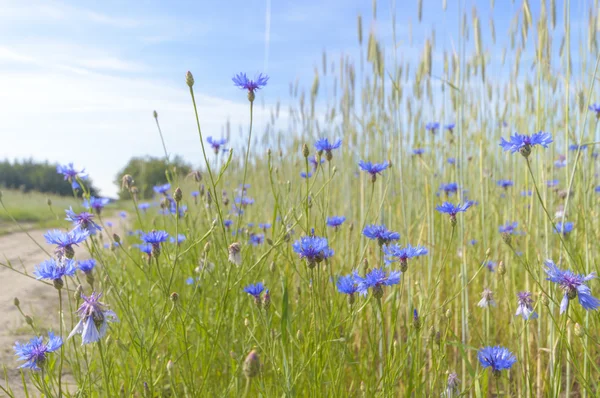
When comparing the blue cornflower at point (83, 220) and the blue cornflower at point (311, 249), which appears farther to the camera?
the blue cornflower at point (83, 220)

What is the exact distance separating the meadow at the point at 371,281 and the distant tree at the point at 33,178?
1458 centimetres

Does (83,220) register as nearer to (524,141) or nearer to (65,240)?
(65,240)

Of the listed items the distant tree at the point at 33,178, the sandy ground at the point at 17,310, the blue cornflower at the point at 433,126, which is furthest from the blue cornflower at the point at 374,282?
the distant tree at the point at 33,178

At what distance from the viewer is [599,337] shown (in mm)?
1645

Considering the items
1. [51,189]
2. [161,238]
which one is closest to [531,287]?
[161,238]

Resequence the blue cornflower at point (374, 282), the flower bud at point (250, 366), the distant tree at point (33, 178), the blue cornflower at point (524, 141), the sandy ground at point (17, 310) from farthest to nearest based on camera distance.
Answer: the distant tree at point (33, 178) < the sandy ground at point (17, 310) < the blue cornflower at point (524, 141) < the blue cornflower at point (374, 282) < the flower bud at point (250, 366)

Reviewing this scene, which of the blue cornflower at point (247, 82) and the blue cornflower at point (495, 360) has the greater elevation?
the blue cornflower at point (247, 82)

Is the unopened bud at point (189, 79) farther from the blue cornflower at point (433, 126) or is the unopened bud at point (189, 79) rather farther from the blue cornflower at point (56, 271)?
the blue cornflower at point (433, 126)

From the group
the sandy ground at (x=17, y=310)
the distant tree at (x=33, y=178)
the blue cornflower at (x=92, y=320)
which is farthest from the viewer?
the distant tree at (x=33, y=178)

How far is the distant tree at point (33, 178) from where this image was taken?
51.9 ft

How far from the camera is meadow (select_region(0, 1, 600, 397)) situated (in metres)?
1.19

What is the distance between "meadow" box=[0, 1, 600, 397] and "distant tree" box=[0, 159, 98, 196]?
1458 centimetres

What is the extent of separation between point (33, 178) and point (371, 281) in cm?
1721

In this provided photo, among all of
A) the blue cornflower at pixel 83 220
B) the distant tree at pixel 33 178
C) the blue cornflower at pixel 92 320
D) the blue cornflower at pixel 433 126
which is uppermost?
the blue cornflower at pixel 433 126
